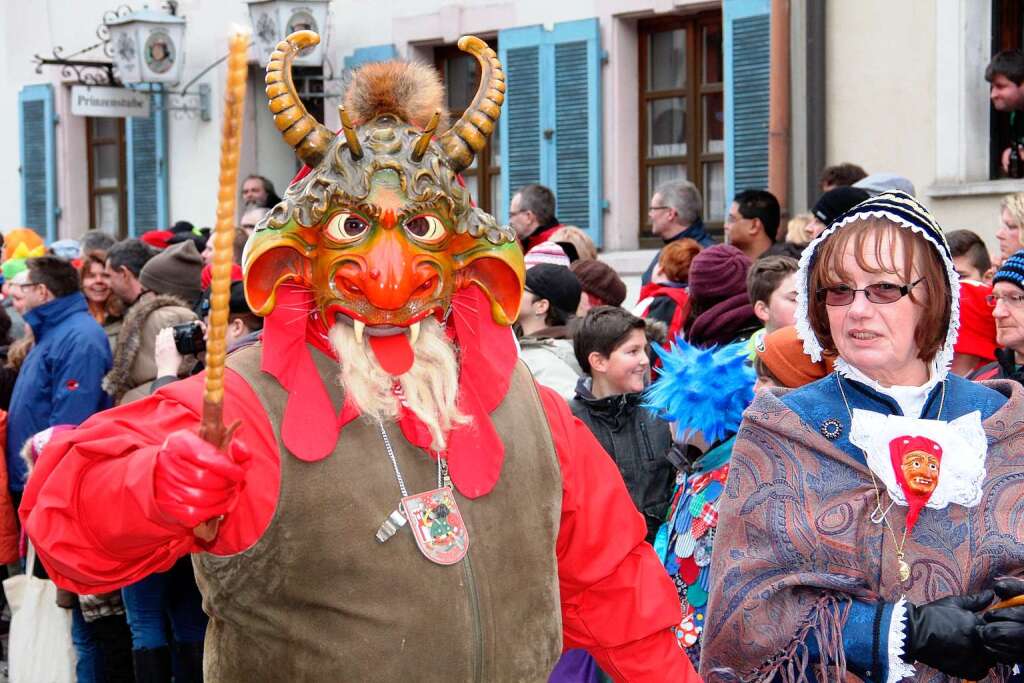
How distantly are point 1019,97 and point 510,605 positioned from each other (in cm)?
530

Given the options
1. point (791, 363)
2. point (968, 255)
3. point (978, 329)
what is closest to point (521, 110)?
point (968, 255)

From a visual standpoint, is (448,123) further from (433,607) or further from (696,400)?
(696,400)

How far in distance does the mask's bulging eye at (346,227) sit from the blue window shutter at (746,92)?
23.6ft

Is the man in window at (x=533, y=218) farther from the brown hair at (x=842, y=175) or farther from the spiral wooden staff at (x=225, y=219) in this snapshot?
the spiral wooden staff at (x=225, y=219)

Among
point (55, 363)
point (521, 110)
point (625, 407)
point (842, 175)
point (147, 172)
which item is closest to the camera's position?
point (625, 407)

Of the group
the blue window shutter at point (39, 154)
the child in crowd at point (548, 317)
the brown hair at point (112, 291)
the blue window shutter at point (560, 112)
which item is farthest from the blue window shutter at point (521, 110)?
the blue window shutter at point (39, 154)

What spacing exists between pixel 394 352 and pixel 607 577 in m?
0.73

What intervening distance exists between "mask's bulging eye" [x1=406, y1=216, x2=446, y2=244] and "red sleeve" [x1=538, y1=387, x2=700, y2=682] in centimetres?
51

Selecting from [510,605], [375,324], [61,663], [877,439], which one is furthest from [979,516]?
[61,663]

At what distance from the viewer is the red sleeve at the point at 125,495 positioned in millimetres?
2648

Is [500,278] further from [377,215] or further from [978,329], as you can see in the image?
[978,329]

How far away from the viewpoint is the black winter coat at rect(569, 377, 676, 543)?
5074 millimetres

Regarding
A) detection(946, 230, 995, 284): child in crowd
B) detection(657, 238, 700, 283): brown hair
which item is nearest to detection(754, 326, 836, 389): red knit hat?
detection(946, 230, 995, 284): child in crowd

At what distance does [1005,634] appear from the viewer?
2953 millimetres
